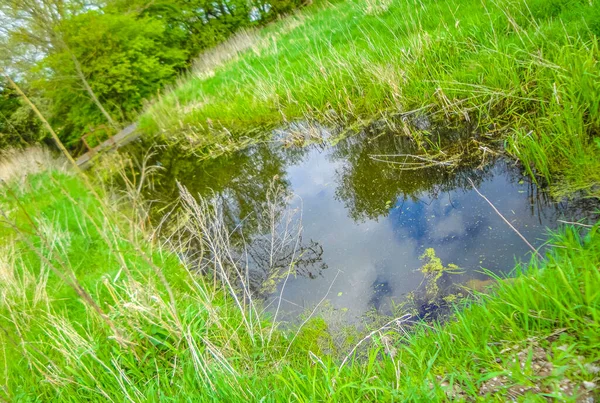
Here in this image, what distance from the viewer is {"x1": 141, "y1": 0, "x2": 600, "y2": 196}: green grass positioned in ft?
8.26

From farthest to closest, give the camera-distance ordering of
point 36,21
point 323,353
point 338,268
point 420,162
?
point 36,21, point 420,162, point 338,268, point 323,353

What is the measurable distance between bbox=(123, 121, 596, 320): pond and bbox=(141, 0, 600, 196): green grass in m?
0.30

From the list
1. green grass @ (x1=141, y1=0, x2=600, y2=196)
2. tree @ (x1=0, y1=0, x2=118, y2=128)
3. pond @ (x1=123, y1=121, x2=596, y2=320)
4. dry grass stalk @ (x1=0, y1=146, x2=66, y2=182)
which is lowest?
pond @ (x1=123, y1=121, x2=596, y2=320)

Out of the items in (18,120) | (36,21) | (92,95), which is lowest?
(92,95)

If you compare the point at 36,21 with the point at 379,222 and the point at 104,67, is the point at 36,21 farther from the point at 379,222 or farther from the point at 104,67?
the point at 379,222

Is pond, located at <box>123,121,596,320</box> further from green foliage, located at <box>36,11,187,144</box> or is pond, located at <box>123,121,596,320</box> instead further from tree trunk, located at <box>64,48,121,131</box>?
green foliage, located at <box>36,11,187,144</box>

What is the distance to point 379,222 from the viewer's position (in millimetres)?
2990

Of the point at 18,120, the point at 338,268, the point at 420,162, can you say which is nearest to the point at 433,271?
the point at 338,268

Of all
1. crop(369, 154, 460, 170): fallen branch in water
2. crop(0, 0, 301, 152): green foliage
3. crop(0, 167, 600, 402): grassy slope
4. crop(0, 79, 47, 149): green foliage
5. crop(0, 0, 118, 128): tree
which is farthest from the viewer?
crop(0, 0, 301, 152): green foliage


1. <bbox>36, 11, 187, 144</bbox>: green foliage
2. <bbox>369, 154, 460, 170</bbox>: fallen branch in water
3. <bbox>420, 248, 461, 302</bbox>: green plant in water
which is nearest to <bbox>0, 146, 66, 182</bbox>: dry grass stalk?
<bbox>36, 11, 187, 144</bbox>: green foliage

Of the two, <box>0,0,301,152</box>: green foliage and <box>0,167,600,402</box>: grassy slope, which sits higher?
<box>0,0,301,152</box>: green foliage

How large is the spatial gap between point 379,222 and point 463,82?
1.83 m

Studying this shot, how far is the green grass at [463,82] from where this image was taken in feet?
8.26

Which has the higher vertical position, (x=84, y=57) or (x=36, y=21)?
(x=36, y=21)
